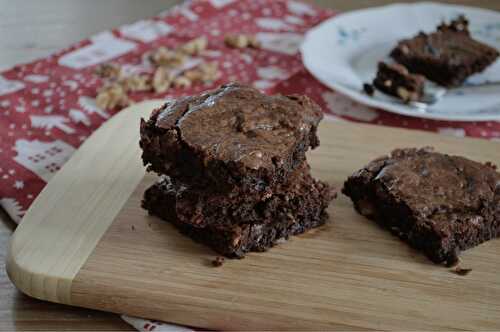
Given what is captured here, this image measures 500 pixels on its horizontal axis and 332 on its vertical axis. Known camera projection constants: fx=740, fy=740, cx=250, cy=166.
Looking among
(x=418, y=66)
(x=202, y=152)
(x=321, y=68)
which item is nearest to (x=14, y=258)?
(x=202, y=152)

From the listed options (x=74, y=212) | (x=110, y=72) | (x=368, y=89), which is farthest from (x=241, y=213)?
(x=110, y=72)

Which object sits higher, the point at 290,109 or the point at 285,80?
the point at 290,109

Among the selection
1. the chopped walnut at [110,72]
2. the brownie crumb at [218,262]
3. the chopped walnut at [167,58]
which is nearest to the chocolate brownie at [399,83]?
the chopped walnut at [167,58]

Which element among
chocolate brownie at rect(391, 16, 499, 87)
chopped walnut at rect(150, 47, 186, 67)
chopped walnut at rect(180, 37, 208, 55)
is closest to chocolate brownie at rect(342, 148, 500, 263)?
chocolate brownie at rect(391, 16, 499, 87)

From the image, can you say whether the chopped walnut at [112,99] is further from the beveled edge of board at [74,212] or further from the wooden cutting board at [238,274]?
the wooden cutting board at [238,274]

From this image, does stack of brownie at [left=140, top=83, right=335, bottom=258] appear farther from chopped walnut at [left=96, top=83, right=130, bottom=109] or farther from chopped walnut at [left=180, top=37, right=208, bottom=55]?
chopped walnut at [left=180, top=37, right=208, bottom=55]

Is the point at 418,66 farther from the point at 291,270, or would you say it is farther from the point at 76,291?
the point at 76,291
